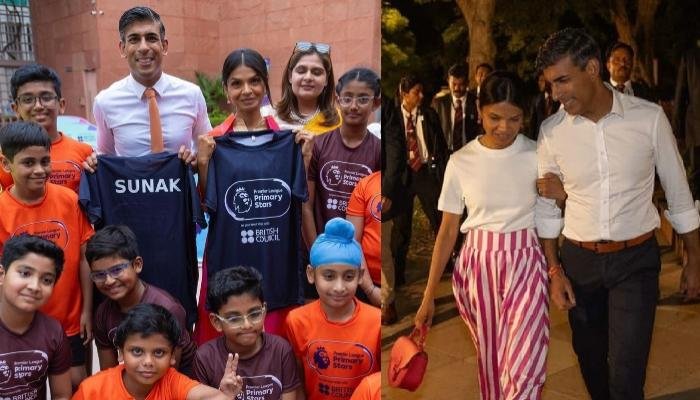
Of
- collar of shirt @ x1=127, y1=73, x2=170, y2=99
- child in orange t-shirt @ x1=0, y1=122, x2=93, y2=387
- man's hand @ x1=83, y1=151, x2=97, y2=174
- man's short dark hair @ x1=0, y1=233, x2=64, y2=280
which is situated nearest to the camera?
man's short dark hair @ x1=0, y1=233, x2=64, y2=280

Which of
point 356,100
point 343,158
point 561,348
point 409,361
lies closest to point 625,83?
point 561,348

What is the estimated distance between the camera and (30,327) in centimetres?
202

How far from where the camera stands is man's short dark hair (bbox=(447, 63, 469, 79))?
122 centimetres

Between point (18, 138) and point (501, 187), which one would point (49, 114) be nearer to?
point (18, 138)

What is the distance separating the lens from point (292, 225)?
7.19 ft

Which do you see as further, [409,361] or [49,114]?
[49,114]

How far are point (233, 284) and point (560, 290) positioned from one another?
1104 mm

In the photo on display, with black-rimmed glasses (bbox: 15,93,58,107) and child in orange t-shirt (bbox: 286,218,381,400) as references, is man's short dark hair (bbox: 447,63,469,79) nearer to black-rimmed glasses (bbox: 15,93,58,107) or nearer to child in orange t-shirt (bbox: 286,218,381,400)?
child in orange t-shirt (bbox: 286,218,381,400)

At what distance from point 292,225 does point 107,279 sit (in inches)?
23.8

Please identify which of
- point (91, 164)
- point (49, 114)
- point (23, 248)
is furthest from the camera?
point (49, 114)

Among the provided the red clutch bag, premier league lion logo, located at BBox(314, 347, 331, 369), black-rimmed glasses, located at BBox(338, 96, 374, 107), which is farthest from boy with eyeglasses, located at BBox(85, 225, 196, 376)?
the red clutch bag

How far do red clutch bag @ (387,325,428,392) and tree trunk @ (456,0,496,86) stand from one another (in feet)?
1.70

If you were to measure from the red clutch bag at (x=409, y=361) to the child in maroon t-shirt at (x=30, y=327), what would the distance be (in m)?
1.16

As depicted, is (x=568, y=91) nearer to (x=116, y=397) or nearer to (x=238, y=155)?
(x=238, y=155)
